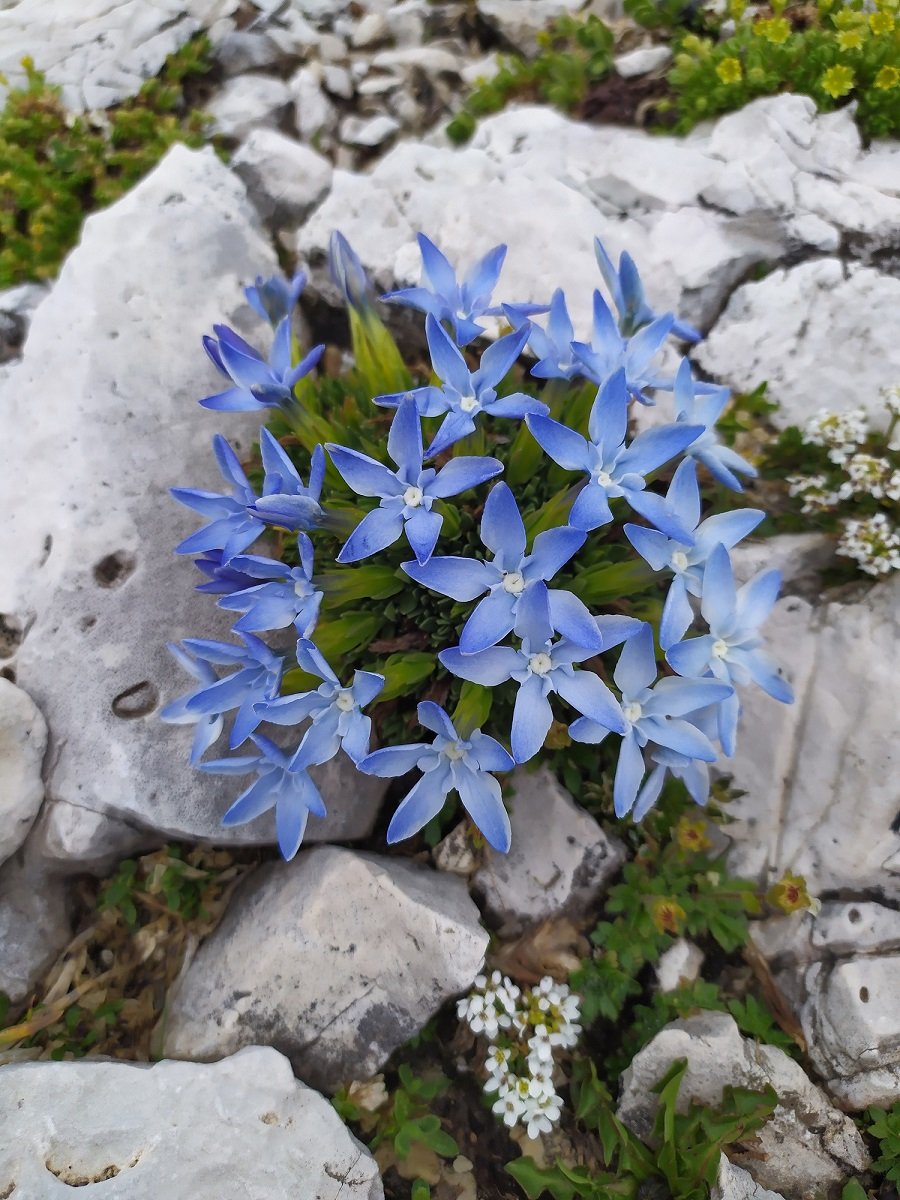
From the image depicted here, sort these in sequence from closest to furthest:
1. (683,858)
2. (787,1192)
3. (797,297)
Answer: (787,1192) < (683,858) < (797,297)

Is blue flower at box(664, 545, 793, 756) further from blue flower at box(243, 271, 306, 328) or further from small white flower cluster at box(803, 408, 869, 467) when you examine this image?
blue flower at box(243, 271, 306, 328)

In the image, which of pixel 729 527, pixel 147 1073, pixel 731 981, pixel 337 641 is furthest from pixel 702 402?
pixel 147 1073

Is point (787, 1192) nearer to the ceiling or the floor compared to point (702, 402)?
nearer to the floor

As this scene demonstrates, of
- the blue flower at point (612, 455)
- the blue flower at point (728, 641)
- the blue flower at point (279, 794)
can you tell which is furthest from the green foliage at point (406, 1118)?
the blue flower at point (612, 455)

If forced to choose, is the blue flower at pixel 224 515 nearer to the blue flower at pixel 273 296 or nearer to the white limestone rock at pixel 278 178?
the blue flower at pixel 273 296

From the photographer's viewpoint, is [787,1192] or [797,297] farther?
[797,297]

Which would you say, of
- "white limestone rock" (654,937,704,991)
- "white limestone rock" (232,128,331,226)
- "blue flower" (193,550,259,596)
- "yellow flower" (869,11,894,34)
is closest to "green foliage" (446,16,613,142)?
"white limestone rock" (232,128,331,226)

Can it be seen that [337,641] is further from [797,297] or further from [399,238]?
[797,297]

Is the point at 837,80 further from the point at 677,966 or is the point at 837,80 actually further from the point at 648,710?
the point at 677,966

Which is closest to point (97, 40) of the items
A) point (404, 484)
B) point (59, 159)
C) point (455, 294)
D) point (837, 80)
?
point (59, 159)
